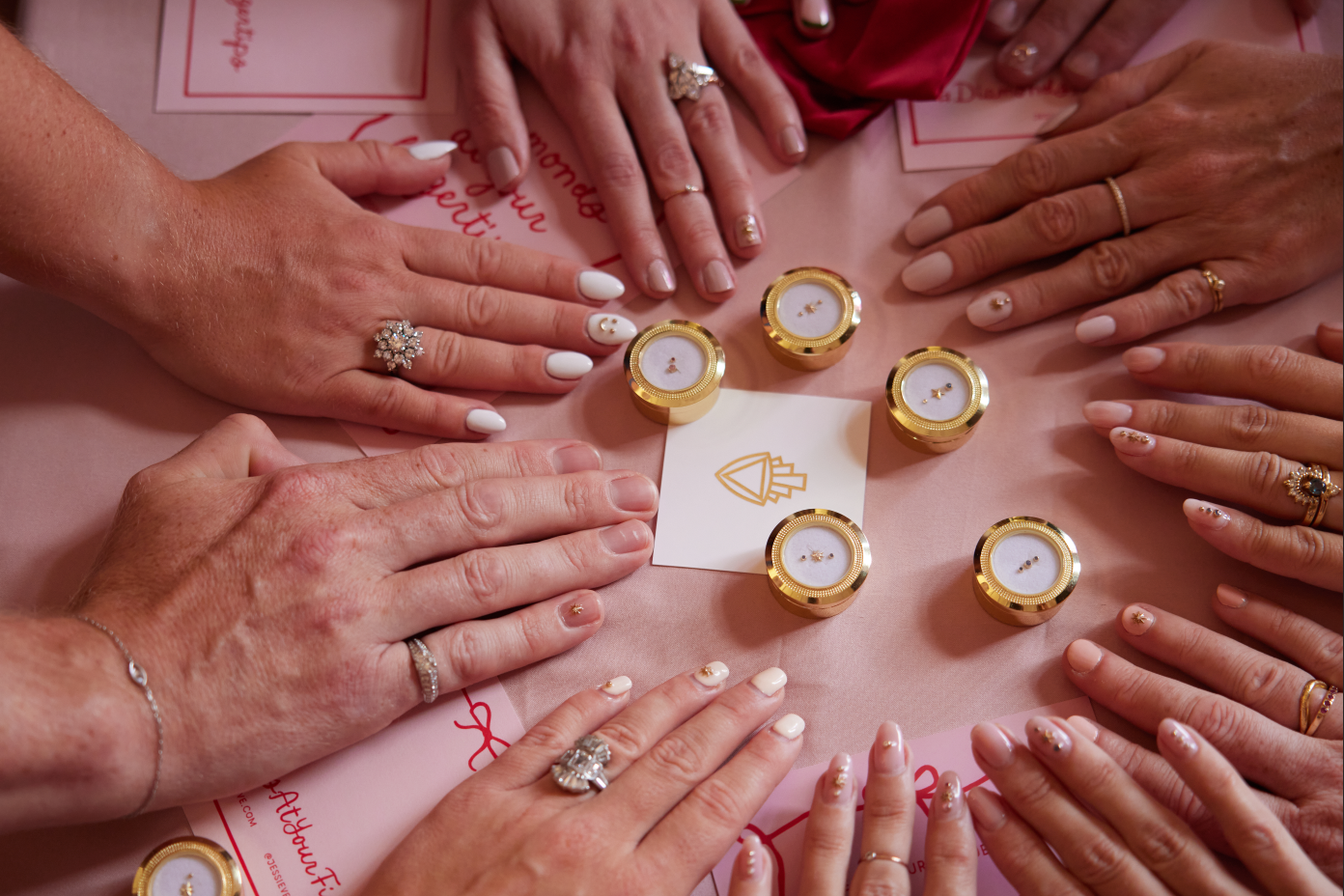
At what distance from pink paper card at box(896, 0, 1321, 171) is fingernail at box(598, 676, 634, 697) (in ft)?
3.90

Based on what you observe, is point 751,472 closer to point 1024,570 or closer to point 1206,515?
point 1024,570

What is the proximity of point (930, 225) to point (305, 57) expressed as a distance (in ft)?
4.62

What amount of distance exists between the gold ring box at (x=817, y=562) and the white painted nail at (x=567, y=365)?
47 centimetres

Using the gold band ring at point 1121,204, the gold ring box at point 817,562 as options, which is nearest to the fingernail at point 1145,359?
the gold band ring at point 1121,204

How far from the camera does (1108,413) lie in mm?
1504

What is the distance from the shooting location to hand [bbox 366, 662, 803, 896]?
1167 millimetres

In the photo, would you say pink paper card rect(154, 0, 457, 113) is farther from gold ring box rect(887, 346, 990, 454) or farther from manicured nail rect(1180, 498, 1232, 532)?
manicured nail rect(1180, 498, 1232, 532)

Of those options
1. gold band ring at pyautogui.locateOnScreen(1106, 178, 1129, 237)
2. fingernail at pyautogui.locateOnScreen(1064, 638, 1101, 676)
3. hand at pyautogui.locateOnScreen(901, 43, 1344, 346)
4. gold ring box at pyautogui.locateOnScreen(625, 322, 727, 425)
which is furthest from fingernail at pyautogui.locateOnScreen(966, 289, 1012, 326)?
fingernail at pyautogui.locateOnScreen(1064, 638, 1101, 676)

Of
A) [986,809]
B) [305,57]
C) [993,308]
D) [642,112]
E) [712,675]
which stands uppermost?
[305,57]

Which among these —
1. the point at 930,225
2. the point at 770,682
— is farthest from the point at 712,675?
the point at 930,225

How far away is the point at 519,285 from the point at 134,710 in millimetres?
930

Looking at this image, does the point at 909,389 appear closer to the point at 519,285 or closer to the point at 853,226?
the point at 853,226

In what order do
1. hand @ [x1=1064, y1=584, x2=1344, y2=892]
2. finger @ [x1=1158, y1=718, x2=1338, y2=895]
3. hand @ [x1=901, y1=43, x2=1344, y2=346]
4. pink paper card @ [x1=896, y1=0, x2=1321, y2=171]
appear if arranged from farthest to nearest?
1. pink paper card @ [x1=896, y1=0, x2=1321, y2=171]
2. hand @ [x1=901, y1=43, x2=1344, y2=346]
3. hand @ [x1=1064, y1=584, x2=1344, y2=892]
4. finger @ [x1=1158, y1=718, x2=1338, y2=895]

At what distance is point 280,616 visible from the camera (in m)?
1.24
